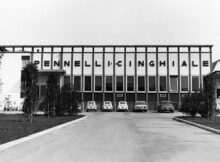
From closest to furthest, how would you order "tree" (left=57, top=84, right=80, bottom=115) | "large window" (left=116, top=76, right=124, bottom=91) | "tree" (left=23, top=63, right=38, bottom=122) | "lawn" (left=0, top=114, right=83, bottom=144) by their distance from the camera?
1. "lawn" (left=0, top=114, right=83, bottom=144)
2. "tree" (left=23, top=63, right=38, bottom=122)
3. "tree" (left=57, top=84, right=80, bottom=115)
4. "large window" (left=116, top=76, right=124, bottom=91)

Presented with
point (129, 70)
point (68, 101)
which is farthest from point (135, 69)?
point (68, 101)

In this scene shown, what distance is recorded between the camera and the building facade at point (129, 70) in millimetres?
54719

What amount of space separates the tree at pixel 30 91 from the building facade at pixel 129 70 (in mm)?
31287

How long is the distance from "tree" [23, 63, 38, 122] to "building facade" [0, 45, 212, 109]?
31287 mm

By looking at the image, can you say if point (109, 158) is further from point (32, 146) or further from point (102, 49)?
point (102, 49)

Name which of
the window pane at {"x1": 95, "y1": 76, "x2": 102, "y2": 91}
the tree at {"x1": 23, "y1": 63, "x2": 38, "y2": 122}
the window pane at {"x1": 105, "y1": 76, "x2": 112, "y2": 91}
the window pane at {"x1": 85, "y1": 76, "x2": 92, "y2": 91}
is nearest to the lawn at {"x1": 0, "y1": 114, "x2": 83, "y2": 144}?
the tree at {"x1": 23, "y1": 63, "x2": 38, "y2": 122}

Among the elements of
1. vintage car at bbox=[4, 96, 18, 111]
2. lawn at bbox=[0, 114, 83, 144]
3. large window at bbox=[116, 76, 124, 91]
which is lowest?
lawn at bbox=[0, 114, 83, 144]

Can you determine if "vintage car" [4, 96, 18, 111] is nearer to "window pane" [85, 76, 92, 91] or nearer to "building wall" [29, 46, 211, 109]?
"building wall" [29, 46, 211, 109]

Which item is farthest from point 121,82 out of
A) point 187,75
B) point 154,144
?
point 154,144

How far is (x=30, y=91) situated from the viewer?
73.7 feet

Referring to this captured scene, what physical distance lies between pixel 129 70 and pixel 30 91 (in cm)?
3424

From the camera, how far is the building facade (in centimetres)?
5472

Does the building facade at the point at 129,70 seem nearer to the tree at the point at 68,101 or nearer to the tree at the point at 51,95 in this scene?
the tree at the point at 68,101

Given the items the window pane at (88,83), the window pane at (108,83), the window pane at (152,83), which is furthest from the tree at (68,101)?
the window pane at (152,83)
